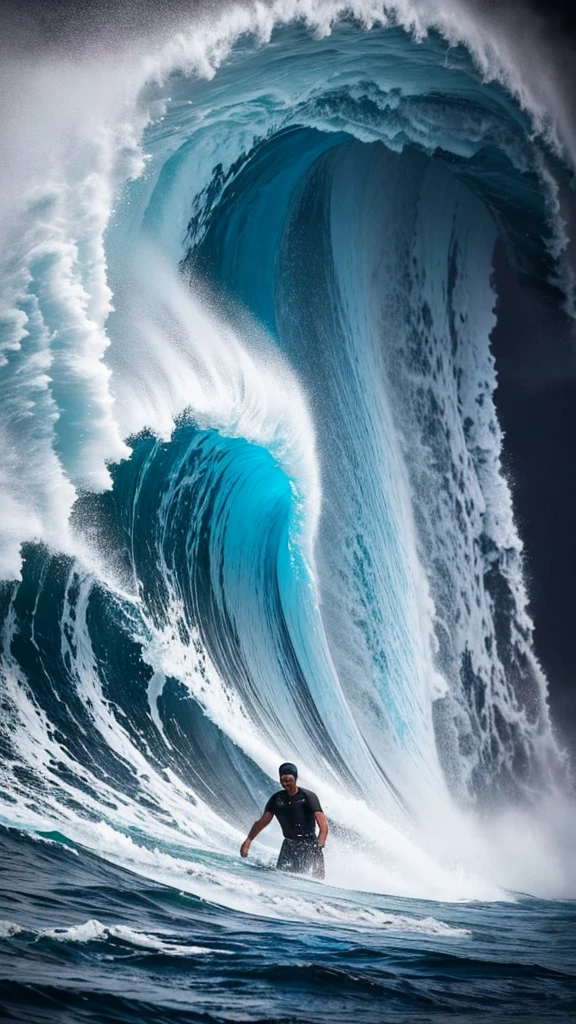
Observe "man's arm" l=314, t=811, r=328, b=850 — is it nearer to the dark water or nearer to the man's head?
the man's head

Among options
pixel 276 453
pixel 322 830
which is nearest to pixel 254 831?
pixel 322 830

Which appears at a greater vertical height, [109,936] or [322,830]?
[322,830]

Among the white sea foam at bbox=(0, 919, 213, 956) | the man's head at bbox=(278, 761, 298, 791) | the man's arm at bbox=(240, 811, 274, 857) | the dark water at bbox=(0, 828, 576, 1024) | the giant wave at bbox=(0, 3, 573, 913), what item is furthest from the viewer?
the giant wave at bbox=(0, 3, 573, 913)

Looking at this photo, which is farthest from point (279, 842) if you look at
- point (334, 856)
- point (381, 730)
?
point (381, 730)

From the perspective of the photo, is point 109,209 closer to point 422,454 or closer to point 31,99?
point 31,99

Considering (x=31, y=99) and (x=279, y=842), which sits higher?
(x=31, y=99)

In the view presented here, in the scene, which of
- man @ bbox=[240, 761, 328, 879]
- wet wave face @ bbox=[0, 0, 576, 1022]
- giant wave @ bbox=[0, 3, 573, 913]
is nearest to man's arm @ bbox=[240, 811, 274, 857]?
man @ bbox=[240, 761, 328, 879]

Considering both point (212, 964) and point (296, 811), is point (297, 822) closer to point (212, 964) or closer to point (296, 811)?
point (296, 811)
